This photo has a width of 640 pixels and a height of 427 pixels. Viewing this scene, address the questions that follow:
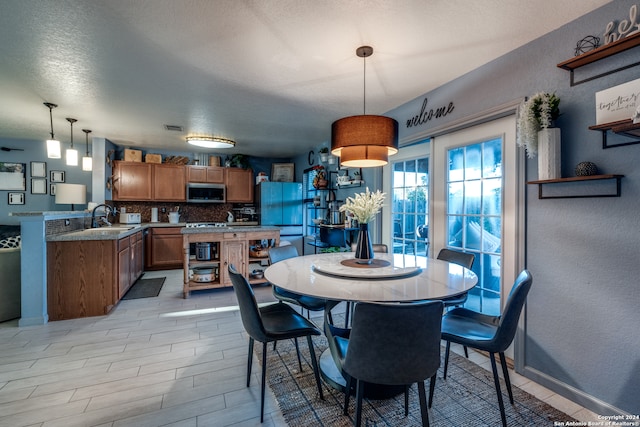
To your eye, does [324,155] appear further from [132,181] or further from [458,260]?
[132,181]

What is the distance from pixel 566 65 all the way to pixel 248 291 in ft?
7.73

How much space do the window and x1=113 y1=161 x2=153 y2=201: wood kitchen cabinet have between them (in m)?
4.91

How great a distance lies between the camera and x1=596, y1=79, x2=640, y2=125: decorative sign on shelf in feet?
4.83

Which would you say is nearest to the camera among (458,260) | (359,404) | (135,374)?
(359,404)

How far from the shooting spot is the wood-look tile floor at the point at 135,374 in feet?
5.54

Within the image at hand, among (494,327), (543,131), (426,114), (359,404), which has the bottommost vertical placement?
(359,404)

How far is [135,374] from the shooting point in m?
2.11

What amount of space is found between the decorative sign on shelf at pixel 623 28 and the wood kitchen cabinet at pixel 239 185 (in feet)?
19.5

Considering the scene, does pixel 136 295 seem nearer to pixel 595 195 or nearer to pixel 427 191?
pixel 427 191

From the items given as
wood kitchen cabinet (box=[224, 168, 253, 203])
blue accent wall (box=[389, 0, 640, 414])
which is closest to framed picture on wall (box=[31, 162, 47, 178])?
wood kitchen cabinet (box=[224, 168, 253, 203])

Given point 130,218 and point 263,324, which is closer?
point 263,324

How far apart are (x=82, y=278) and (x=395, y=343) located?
11.8ft

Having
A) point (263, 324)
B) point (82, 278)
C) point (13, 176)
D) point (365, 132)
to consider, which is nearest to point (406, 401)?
point (263, 324)

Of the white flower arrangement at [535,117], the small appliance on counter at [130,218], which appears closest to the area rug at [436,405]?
the white flower arrangement at [535,117]
